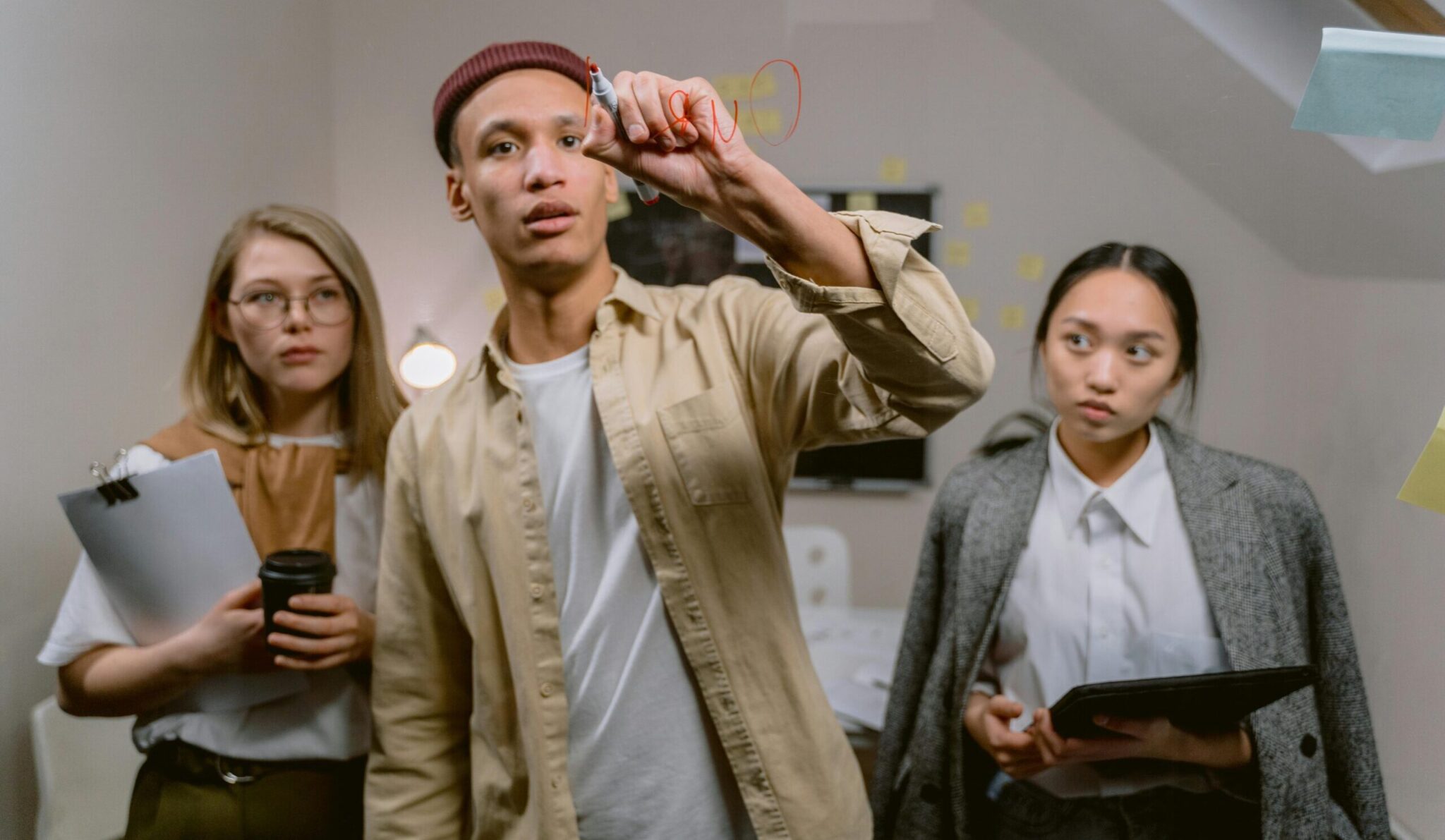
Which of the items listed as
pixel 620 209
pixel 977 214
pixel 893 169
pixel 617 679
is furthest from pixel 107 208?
pixel 977 214

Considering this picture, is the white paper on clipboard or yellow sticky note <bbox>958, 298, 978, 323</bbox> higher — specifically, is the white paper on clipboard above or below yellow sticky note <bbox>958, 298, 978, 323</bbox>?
below

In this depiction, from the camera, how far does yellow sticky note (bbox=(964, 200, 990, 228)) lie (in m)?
1.16

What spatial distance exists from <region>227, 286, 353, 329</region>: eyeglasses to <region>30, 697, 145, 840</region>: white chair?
0.55m

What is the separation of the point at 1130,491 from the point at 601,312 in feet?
2.09

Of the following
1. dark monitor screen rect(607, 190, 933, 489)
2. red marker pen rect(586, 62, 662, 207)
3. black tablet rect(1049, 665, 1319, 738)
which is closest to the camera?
red marker pen rect(586, 62, 662, 207)

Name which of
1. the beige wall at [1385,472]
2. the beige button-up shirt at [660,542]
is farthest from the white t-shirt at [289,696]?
the beige wall at [1385,472]

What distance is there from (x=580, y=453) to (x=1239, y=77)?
0.85m

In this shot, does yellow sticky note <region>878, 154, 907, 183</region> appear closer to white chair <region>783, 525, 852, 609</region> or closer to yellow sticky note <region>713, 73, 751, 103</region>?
yellow sticky note <region>713, 73, 751, 103</region>

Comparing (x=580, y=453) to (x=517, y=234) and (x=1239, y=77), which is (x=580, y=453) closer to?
(x=517, y=234)

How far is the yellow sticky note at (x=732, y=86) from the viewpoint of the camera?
43.8 inches

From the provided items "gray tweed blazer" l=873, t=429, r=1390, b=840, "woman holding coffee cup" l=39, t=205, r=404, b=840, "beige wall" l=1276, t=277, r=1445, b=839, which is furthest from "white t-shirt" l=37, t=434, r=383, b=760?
"beige wall" l=1276, t=277, r=1445, b=839

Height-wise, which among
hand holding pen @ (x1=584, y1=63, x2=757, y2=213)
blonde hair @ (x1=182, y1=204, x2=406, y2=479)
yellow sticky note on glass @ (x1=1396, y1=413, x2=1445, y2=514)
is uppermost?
hand holding pen @ (x1=584, y1=63, x2=757, y2=213)

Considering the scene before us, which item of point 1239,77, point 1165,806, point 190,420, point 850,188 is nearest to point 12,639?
point 190,420

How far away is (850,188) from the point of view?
1.16m
